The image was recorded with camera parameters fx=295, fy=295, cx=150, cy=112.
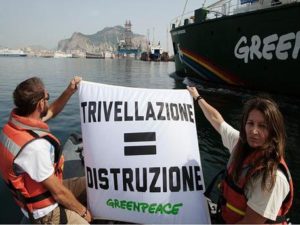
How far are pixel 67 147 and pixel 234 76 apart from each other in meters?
10.9

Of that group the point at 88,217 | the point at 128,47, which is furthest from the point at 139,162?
the point at 128,47

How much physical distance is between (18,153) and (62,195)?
0.56m

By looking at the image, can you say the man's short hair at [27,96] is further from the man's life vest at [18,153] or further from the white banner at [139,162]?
the white banner at [139,162]

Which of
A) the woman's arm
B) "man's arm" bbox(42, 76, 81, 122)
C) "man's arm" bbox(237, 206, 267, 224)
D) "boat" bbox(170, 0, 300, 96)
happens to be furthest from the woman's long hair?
"boat" bbox(170, 0, 300, 96)

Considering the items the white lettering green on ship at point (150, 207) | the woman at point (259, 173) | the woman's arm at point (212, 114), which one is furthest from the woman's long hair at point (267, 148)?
the woman's arm at point (212, 114)

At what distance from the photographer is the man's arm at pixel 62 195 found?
2537mm

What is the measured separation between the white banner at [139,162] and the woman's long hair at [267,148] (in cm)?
65

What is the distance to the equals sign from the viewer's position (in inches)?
114

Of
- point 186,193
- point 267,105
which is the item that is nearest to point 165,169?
point 186,193

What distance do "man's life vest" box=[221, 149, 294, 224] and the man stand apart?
1.33 meters

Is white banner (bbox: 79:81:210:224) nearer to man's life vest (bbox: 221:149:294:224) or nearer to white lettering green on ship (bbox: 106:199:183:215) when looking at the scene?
white lettering green on ship (bbox: 106:199:183:215)

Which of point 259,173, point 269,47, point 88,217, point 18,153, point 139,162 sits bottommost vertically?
point 88,217

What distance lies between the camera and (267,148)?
2.24 meters

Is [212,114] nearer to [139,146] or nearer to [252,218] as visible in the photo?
[139,146]
